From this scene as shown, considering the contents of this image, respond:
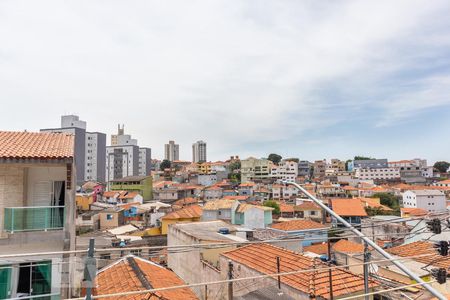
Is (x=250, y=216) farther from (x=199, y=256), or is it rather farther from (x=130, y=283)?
(x=130, y=283)

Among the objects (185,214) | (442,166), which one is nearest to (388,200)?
(185,214)

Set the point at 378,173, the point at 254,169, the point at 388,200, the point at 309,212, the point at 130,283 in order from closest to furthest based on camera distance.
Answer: the point at 130,283 → the point at 309,212 → the point at 388,200 → the point at 254,169 → the point at 378,173

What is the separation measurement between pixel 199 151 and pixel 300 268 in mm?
162247

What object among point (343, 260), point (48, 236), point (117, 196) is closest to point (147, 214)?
point (117, 196)

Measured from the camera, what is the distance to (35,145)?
10297 millimetres

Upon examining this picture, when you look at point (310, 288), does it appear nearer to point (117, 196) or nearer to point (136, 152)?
point (117, 196)

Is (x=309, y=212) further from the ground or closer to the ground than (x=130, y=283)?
closer to the ground

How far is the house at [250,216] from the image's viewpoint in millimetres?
38219

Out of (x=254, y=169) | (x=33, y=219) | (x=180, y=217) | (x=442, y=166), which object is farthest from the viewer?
(x=442, y=166)

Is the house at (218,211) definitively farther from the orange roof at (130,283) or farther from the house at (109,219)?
the orange roof at (130,283)

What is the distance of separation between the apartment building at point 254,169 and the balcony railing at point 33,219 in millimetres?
93273

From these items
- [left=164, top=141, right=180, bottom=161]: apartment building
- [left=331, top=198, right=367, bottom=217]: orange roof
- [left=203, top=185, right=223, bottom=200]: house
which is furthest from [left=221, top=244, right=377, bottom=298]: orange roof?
[left=164, top=141, right=180, bottom=161]: apartment building

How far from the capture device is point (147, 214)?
46.7m

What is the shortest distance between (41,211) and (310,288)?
8.63m
